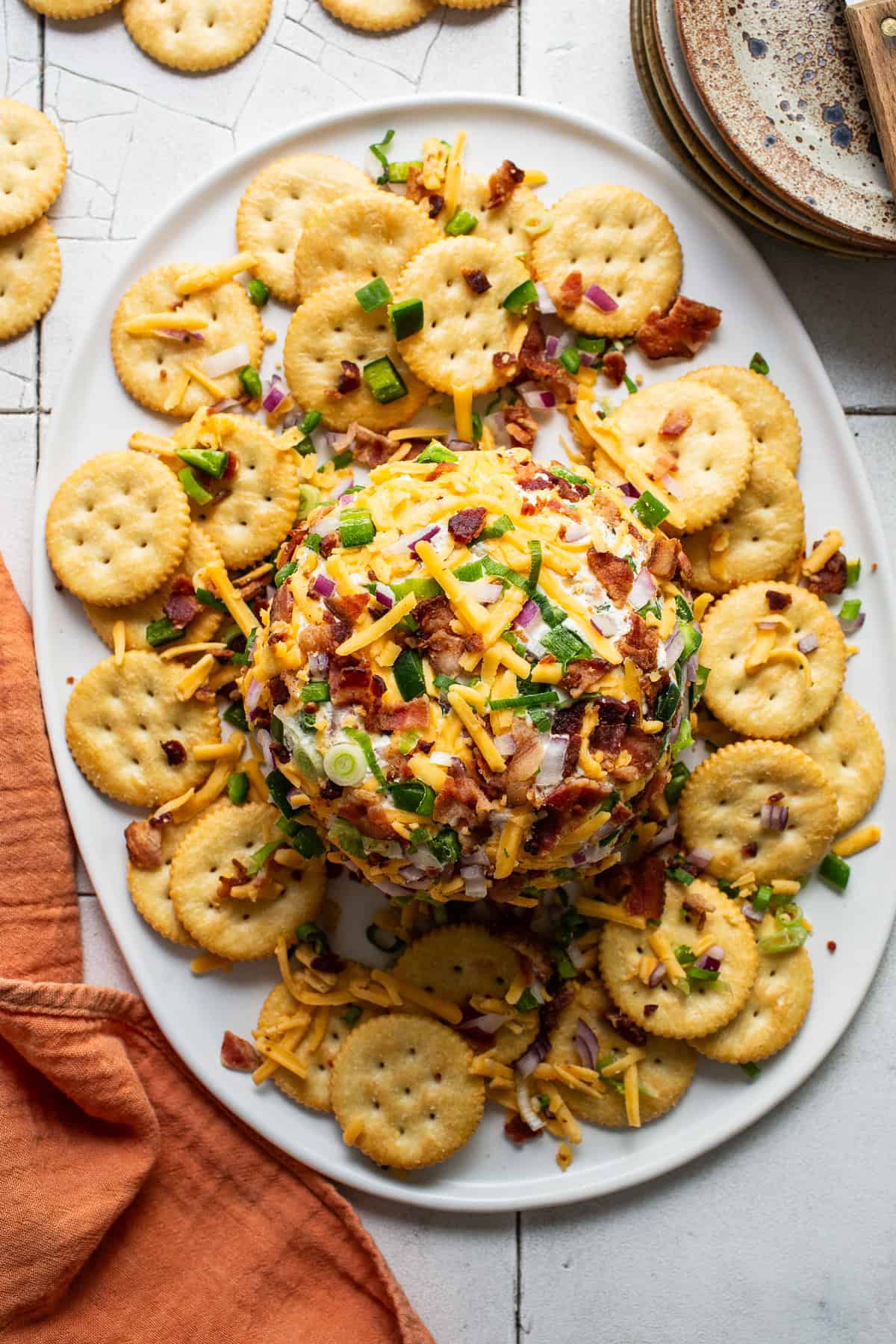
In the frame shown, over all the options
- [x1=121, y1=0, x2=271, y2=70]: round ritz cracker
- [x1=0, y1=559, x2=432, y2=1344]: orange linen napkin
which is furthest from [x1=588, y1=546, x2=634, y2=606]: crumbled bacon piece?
[x1=121, y1=0, x2=271, y2=70]: round ritz cracker

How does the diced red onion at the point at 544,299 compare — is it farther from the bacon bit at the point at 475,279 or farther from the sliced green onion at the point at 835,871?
the sliced green onion at the point at 835,871

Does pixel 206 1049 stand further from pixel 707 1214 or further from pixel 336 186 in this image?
pixel 336 186

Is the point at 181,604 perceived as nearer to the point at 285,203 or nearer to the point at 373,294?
the point at 373,294

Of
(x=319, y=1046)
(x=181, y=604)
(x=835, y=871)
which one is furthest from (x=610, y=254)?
(x=319, y=1046)

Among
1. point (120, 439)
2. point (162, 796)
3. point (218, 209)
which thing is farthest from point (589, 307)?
point (162, 796)

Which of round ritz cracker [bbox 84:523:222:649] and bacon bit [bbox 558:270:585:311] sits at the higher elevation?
bacon bit [bbox 558:270:585:311]

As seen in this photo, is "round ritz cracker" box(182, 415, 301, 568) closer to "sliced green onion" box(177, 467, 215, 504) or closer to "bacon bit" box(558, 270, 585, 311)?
"sliced green onion" box(177, 467, 215, 504)
